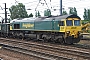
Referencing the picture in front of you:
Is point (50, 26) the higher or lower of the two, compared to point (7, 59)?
higher

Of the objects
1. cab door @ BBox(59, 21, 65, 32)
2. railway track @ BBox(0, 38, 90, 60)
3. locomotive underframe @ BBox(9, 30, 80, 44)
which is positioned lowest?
railway track @ BBox(0, 38, 90, 60)

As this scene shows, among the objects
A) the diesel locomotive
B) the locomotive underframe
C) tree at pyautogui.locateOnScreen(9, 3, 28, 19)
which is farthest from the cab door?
tree at pyautogui.locateOnScreen(9, 3, 28, 19)

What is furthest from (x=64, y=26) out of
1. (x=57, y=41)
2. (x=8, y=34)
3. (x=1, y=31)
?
(x=1, y=31)

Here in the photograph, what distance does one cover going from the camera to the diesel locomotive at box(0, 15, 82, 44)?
21900 millimetres

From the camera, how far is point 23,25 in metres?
28.9

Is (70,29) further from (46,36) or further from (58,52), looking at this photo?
(58,52)

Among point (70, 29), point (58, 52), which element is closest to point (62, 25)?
point (70, 29)

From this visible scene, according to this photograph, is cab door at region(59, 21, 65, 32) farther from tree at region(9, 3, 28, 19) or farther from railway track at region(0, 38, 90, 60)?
tree at region(9, 3, 28, 19)

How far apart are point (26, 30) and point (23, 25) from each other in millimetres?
1020

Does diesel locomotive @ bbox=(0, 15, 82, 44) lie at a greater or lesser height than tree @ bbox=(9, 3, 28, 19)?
lesser

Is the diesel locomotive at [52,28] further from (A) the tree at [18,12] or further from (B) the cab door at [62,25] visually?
(A) the tree at [18,12]

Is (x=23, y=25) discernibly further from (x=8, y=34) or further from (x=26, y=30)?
(x=8, y=34)

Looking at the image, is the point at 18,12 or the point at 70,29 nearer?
the point at 70,29

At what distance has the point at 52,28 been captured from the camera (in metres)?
23.4
